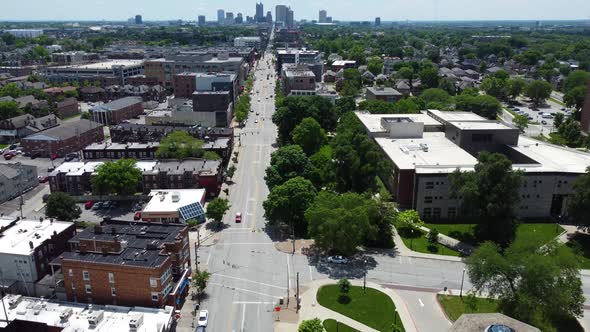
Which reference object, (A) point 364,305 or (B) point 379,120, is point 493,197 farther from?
(B) point 379,120

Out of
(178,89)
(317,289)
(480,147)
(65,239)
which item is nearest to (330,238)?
(317,289)

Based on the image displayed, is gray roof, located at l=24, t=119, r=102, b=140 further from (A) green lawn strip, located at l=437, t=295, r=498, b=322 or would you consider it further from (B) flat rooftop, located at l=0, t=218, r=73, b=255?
(A) green lawn strip, located at l=437, t=295, r=498, b=322

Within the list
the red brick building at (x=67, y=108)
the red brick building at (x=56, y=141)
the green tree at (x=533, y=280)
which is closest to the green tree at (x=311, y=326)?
the green tree at (x=533, y=280)

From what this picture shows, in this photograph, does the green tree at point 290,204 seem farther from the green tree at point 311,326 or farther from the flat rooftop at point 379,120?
the flat rooftop at point 379,120

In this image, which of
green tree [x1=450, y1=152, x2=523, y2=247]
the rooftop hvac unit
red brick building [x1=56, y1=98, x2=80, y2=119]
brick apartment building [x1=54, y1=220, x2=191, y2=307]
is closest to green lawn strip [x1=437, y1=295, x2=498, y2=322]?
green tree [x1=450, y1=152, x2=523, y2=247]

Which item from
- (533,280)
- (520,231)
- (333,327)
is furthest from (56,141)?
(533,280)

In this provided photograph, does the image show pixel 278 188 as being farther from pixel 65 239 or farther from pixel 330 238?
pixel 65 239
